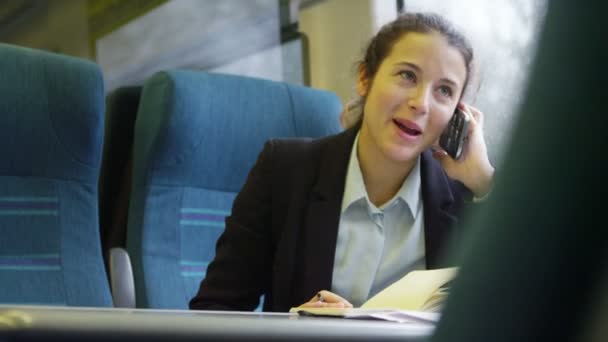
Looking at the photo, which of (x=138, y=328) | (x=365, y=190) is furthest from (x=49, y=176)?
(x=138, y=328)

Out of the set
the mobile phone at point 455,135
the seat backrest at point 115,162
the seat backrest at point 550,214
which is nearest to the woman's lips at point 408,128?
the mobile phone at point 455,135

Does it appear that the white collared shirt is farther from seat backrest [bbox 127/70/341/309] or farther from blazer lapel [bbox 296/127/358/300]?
seat backrest [bbox 127/70/341/309]

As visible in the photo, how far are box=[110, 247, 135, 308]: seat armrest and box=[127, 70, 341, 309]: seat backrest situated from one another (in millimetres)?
107

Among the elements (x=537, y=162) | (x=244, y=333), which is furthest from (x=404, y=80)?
(x=537, y=162)

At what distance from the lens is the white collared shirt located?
5.08 feet

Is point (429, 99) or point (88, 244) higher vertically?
point (429, 99)

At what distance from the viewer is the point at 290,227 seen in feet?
5.24

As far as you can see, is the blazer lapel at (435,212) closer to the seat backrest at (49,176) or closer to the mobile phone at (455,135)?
the mobile phone at (455,135)

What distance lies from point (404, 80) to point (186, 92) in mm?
590

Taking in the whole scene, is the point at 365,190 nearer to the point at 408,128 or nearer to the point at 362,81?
the point at 408,128

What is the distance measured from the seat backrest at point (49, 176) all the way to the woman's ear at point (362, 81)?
576 mm

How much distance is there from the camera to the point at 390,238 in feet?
5.23

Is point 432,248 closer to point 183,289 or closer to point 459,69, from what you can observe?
point 459,69

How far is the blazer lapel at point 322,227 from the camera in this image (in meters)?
1.53
